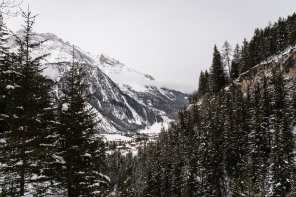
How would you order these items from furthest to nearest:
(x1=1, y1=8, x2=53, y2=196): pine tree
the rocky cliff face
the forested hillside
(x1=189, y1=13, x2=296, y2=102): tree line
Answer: (x1=189, y1=13, x2=296, y2=102): tree line, the rocky cliff face, the forested hillside, (x1=1, y1=8, x2=53, y2=196): pine tree

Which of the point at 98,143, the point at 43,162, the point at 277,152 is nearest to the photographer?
the point at 43,162

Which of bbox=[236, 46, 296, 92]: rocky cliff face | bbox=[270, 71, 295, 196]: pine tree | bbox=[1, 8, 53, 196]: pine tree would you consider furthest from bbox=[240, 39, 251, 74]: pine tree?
bbox=[1, 8, 53, 196]: pine tree

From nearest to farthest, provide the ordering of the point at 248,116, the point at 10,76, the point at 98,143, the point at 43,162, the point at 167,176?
the point at 43,162 → the point at 10,76 → the point at 98,143 → the point at 248,116 → the point at 167,176

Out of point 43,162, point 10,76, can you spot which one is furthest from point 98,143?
point 10,76

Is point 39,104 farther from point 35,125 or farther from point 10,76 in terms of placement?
point 10,76

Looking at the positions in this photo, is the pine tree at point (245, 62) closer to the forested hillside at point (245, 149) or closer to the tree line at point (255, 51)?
the tree line at point (255, 51)

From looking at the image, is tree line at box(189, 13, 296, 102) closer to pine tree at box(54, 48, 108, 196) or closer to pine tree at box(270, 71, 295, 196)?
pine tree at box(270, 71, 295, 196)

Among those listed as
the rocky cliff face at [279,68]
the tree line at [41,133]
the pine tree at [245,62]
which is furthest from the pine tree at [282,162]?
the pine tree at [245,62]

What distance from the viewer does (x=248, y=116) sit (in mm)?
44812

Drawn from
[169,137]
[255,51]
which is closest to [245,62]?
[255,51]

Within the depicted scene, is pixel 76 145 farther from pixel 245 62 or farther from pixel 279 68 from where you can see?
pixel 245 62

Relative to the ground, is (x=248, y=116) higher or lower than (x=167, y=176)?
higher

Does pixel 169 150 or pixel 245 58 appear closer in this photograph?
pixel 169 150

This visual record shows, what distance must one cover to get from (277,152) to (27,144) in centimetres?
3113
